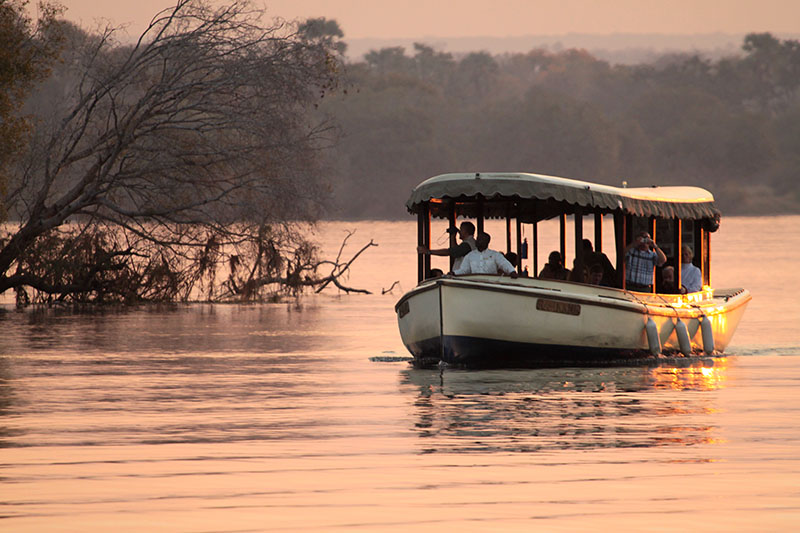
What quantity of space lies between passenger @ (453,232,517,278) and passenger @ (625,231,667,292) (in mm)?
2600

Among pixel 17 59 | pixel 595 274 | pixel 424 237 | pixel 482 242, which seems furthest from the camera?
pixel 17 59

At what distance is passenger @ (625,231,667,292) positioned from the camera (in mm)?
21312

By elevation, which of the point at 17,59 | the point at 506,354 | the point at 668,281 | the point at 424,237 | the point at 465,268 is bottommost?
the point at 506,354

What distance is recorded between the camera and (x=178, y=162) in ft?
108

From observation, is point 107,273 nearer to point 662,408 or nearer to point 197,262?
point 197,262

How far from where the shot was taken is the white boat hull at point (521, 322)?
19.3 metres

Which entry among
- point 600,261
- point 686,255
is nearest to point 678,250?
point 686,255

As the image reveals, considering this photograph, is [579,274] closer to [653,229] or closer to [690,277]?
[653,229]

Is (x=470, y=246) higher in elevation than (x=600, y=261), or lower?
higher

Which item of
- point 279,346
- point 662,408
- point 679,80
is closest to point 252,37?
point 279,346

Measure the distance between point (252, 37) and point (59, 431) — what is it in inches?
776

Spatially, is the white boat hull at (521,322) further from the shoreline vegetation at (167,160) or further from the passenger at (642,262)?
the shoreline vegetation at (167,160)

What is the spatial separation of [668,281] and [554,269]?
96.0 inches

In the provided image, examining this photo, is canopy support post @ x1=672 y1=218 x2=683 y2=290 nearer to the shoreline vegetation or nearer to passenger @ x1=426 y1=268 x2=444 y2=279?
passenger @ x1=426 y1=268 x2=444 y2=279
